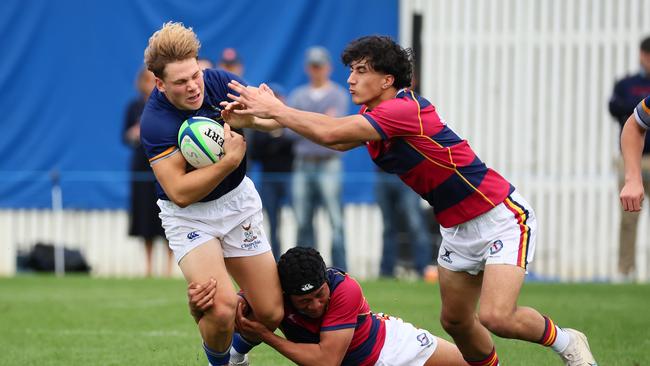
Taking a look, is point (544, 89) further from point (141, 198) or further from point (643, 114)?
point (643, 114)

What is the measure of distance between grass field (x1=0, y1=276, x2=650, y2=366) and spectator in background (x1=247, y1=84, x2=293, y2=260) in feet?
4.75

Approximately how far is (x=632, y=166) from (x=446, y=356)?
5.12 feet

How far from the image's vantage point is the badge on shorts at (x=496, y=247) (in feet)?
21.1

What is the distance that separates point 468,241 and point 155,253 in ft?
32.4

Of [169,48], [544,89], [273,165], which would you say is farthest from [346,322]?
[544,89]

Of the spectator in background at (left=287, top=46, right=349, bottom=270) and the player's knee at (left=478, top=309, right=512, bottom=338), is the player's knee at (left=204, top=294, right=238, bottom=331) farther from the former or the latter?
the spectator in background at (left=287, top=46, right=349, bottom=270)

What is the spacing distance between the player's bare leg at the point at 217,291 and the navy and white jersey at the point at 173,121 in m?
0.33

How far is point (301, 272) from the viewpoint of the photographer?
654 centimetres

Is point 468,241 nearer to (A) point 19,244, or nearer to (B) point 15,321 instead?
(B) point 15,321

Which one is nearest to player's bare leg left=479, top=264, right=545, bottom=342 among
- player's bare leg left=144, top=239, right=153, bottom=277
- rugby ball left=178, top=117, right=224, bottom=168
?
rugby ball left=178, top=117, right=224, bottom=168

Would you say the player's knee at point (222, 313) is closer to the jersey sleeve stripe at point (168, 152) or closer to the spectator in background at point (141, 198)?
the jersey sleeve stripe at point (168, 152)

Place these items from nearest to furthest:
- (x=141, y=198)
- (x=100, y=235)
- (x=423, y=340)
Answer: (x=423, y=340)
(x=141, y=198)
(x=100, y=235)

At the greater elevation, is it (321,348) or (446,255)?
(446,255)

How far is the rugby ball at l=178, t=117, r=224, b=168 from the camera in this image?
652cm
